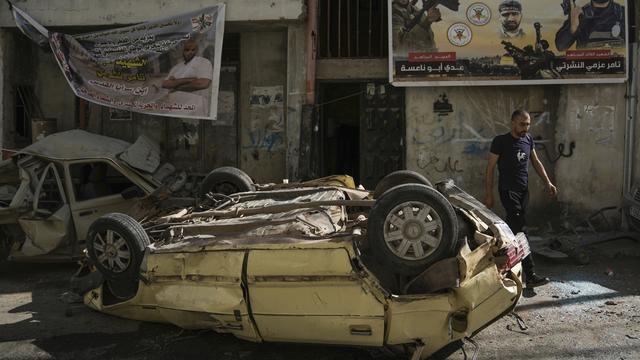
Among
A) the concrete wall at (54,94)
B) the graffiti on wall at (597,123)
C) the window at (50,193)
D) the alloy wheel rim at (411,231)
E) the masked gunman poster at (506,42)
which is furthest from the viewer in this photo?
the concrete wall at (54,94)

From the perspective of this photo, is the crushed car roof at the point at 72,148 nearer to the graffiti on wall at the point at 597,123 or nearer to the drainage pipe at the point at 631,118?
the graffiti on wall at the point at 597,123

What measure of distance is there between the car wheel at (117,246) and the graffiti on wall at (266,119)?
4.90 meters

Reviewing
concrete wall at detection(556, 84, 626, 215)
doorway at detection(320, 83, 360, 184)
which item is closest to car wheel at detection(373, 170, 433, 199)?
doorway at detection(320, 83, 360, 184)

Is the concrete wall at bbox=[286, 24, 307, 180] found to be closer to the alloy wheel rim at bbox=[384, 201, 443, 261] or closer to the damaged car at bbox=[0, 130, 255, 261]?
the damaged car at bbox=[0, 130, 255, 261]

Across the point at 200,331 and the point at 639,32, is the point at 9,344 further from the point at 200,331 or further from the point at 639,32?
the point at 639,32

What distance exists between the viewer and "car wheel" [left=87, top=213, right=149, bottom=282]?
4465mm

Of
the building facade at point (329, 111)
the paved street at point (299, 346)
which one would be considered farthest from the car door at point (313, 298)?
the building facade at point (329, 111)

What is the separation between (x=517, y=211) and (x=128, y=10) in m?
6.87

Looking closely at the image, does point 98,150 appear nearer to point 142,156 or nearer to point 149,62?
point 142,156

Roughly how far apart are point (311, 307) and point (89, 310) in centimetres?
270

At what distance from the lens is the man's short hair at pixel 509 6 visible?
8414 mm

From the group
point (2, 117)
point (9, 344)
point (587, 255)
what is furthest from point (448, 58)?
point (2, 117)

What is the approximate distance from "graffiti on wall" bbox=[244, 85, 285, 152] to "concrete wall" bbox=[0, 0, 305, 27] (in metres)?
1.27

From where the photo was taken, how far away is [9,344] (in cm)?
454
